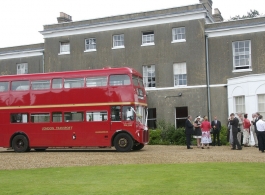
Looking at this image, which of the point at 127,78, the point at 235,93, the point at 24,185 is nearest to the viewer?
the point at 24,185

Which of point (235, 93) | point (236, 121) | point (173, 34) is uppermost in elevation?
point (173, 34)

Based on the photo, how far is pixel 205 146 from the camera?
81.2 ft

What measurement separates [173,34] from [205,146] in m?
9.29

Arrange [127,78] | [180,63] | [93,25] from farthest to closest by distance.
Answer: [93,25], [180,63], [127,78]

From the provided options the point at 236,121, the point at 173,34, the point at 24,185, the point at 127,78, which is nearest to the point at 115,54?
the point at 173,34

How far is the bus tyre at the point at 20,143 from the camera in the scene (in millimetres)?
23953

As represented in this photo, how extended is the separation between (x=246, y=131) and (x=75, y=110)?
29.5ft

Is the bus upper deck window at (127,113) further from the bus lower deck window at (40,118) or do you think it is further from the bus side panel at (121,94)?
the bus lower deck window at (40,118)

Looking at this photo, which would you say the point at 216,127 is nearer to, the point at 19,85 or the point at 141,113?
the point at 141,113

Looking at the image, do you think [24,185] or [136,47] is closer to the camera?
[24,185]

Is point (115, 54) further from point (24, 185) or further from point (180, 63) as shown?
point (24, 185)

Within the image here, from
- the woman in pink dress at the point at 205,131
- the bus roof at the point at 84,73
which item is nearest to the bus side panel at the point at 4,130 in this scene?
the bus roof at the point at 84,73

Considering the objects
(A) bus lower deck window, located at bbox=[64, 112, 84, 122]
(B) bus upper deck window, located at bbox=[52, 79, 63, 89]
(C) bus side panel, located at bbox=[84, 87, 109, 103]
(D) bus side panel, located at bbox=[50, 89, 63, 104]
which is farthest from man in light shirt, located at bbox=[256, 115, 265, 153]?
(B) bus upper deck window, located at bbox=[52, 79, 63, 89]

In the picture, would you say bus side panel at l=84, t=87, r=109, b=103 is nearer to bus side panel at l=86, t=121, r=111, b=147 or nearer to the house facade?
bus side panel at l=86, t=121, r=111, b=147
